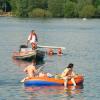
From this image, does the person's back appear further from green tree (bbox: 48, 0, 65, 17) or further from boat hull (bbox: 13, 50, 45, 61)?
green tree (bbox: 48, 0, 65, 17)

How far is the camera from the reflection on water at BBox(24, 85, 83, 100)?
3123cm

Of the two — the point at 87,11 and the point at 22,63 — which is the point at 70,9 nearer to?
the point at 87,11

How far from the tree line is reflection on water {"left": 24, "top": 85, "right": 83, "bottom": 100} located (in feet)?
426

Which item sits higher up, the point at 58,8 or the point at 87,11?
the point at 58,8

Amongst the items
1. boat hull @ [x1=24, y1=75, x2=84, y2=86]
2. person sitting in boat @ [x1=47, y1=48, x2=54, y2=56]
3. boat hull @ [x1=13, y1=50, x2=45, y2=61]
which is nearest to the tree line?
person sitting in boat @ [x1=47, y1=48, x2=54, y2=56]

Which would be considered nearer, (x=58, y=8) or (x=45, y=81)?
(x=45, y=81)

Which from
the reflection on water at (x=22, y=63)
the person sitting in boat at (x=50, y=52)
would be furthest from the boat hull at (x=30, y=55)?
the person sitting in boat at (x=50, y=52)

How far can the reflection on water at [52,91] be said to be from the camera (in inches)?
1230

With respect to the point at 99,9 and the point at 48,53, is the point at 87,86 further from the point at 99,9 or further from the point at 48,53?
the point at 99,9

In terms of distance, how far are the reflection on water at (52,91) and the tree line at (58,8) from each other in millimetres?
129847

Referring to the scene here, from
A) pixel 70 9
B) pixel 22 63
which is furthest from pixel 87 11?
→ pixel 22 63

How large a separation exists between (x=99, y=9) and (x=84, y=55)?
11350 centimetres

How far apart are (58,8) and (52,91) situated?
443 feet

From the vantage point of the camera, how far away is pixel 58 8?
166750 millimetres
